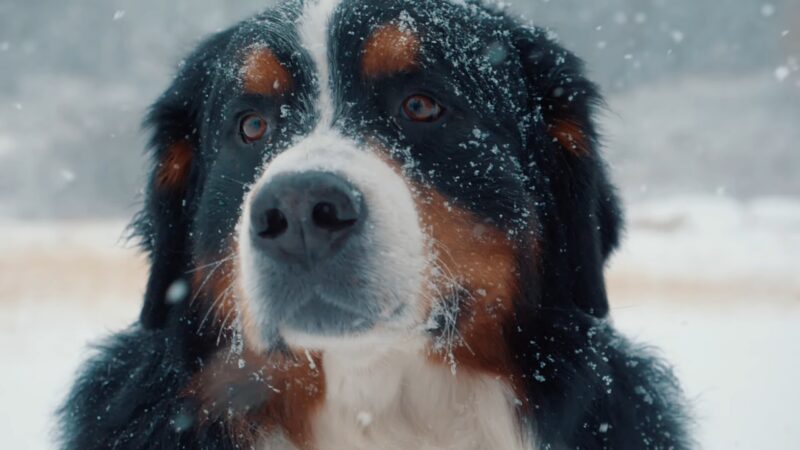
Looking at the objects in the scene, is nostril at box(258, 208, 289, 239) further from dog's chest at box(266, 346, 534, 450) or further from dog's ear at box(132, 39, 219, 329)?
dog's ear at box(132, 39, 219, 329)

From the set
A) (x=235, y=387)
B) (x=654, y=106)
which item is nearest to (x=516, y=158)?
(x=235, y=387)

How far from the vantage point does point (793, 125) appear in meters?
23.7

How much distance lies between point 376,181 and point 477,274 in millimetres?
526

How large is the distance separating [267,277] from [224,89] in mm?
999

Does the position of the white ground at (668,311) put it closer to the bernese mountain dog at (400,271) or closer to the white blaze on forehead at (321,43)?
the bernese mountain dog at (400,271)

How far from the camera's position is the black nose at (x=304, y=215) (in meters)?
2.24

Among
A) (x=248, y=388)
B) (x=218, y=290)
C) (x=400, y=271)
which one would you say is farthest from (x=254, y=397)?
(x=400, y=271)

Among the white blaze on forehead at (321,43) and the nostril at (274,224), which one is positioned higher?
the white blaze on forehead at (321,43)

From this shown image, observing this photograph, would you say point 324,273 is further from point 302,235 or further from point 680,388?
point 680,388

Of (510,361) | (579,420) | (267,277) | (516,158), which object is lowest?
(579,420)

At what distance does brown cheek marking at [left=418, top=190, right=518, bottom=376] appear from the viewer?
265 centimetres

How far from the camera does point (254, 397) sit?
2.90 m

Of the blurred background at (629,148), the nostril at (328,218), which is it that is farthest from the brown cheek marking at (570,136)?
the blurred background at (629,148)

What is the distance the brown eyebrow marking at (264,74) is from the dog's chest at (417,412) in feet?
3.39
